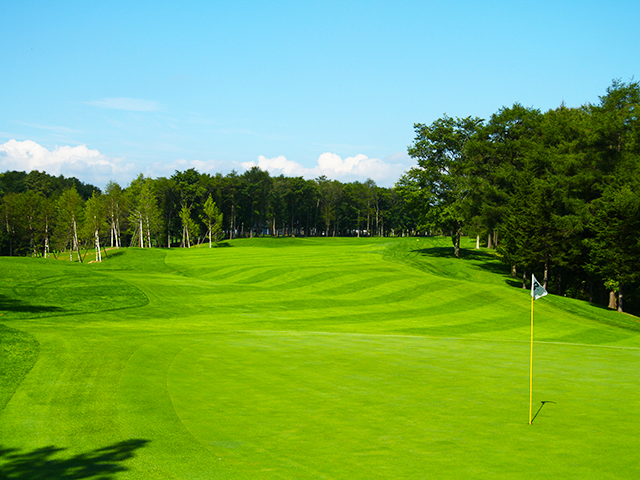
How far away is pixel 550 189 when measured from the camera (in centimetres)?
5100

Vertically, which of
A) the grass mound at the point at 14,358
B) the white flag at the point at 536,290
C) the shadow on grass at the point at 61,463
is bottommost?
the shadow on grass at the point at 61,463

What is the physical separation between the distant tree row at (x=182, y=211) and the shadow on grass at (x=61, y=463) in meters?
76.1

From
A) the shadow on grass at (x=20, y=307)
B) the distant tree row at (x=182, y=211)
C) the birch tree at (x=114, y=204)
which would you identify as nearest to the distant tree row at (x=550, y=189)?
the shadow on grass at (x=20, y=307)

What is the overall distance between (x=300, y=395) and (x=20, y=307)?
22911 millimetres

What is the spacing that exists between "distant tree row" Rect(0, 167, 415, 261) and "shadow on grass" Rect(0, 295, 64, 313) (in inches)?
2010

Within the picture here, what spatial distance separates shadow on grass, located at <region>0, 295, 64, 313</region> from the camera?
27844 mm

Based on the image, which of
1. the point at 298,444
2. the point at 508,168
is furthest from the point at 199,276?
the point at 298,444

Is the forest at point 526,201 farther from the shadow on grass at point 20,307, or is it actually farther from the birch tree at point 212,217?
the shadow on grass at point 20,307

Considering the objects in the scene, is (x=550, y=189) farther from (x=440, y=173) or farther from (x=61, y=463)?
(x=61, y=463)

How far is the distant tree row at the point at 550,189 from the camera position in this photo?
1715 inches

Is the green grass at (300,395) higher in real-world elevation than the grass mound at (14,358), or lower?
lower

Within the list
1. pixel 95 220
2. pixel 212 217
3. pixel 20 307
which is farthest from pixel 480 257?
pixel 212 217

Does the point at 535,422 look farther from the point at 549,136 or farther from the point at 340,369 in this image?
the point at 549,136

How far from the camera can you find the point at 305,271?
51375mm
